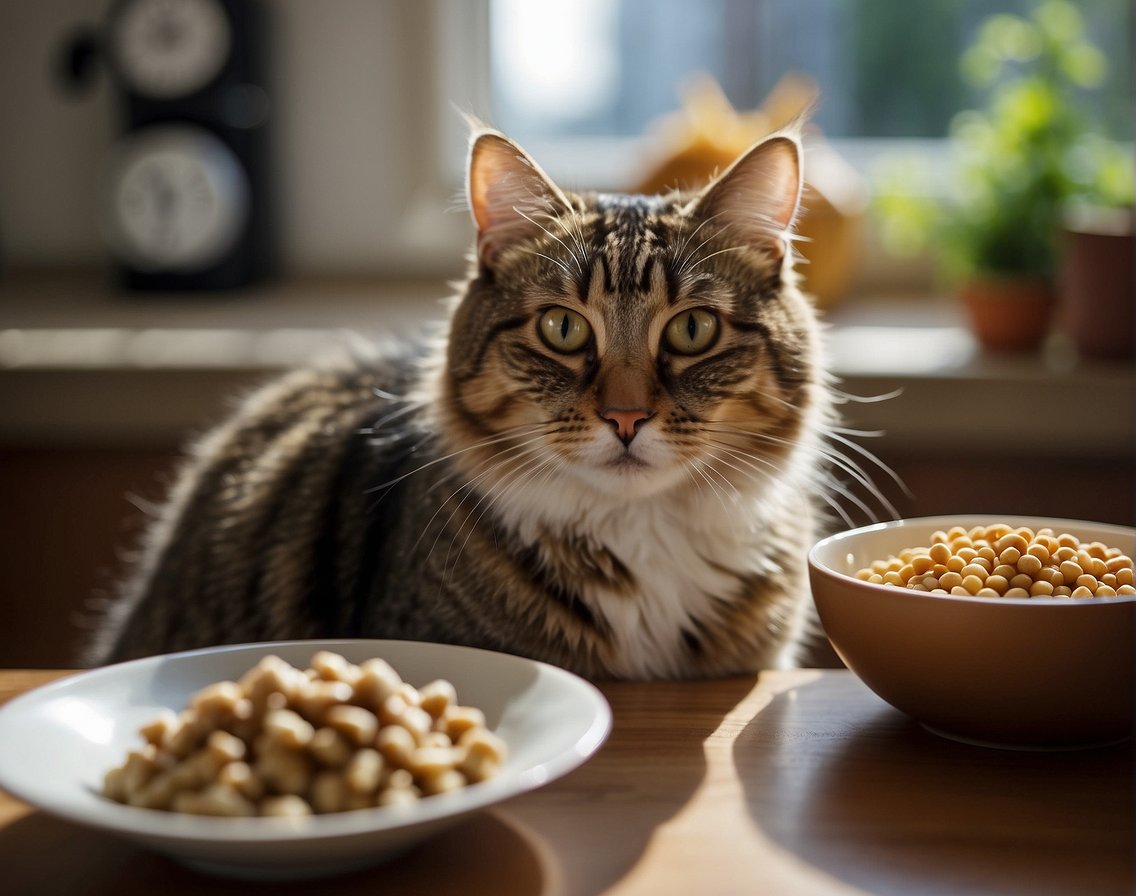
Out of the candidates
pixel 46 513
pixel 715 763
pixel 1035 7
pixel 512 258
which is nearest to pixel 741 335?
pixel 512 258

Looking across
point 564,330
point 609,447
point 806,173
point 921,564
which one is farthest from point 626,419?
point 806,173

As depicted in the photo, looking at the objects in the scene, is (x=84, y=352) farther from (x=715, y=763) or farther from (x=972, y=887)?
(x=972, y=887)

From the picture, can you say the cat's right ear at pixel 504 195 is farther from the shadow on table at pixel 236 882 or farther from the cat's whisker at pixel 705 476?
the shadow on table at pixel 236 882

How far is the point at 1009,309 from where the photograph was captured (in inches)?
89.1

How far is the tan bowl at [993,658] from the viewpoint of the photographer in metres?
0.86

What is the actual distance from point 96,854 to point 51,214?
242 cm

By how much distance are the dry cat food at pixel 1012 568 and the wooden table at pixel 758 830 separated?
4.7 inches

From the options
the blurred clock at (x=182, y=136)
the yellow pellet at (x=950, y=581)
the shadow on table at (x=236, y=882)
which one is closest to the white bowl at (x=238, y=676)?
the shadow on table at (x=236, y=882)

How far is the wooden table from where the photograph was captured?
747 millimetres

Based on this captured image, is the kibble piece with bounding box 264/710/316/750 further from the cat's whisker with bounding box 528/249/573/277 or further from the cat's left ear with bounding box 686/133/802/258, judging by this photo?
the cat's left ear with bounding box 686/133/802/258

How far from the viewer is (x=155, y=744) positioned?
78 cm

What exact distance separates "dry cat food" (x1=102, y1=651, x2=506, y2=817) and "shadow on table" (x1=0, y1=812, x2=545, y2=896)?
0.05 m

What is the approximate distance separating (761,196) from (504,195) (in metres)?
0.26

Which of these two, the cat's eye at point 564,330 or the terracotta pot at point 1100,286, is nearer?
the cat's eye at point 564,330
